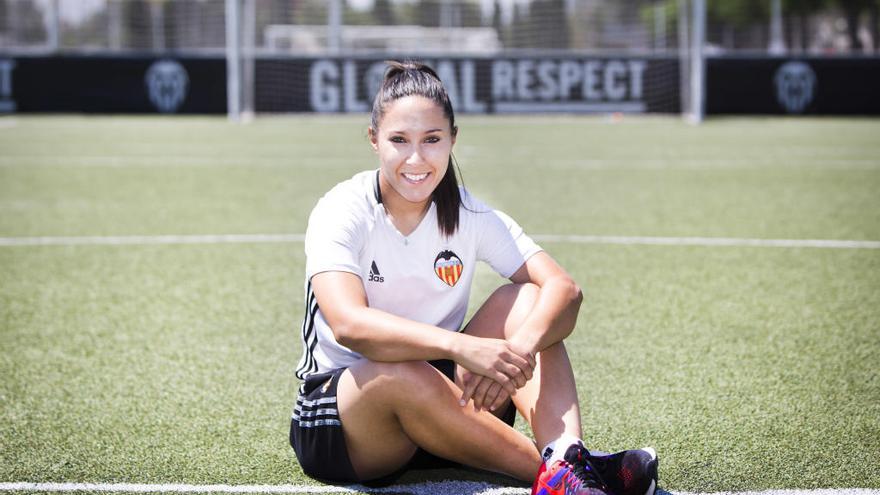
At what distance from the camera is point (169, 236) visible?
311 inches

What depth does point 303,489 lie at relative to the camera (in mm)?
3211

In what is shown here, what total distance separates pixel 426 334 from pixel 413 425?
0.32 meters

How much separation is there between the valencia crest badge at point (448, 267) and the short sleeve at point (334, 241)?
261mm

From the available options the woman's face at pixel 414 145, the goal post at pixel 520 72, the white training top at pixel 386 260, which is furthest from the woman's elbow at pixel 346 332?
the goal post at pixel 520 72

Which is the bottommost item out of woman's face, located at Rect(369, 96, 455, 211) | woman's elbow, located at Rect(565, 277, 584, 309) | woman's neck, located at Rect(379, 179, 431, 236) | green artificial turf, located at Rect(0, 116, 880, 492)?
green artificial turf, located at Rect(0, 116, 880, 492)

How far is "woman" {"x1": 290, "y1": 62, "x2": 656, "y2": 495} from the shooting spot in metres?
3.00

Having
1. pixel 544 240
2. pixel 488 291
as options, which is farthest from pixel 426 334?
pixel 544 240

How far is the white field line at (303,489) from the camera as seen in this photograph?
124 inches

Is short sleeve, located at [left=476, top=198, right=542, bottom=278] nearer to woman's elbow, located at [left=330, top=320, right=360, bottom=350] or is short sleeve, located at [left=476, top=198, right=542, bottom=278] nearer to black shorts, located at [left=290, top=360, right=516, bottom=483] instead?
black shorts, located at [left=290, top=360, right=516, bottom=483]

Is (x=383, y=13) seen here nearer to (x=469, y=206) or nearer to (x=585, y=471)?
(x=469, y=206)

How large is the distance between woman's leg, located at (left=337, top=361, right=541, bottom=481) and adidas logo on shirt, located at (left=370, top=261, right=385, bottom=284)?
332 mm

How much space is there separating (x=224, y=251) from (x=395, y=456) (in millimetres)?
4368

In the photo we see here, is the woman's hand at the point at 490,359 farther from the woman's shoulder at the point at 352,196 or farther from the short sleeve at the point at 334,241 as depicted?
the woman's shoulder at the point at 352,196

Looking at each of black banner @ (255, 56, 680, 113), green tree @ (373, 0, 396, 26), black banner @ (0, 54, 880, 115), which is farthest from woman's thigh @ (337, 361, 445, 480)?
green tree @ (373, 0, 396, 26)
